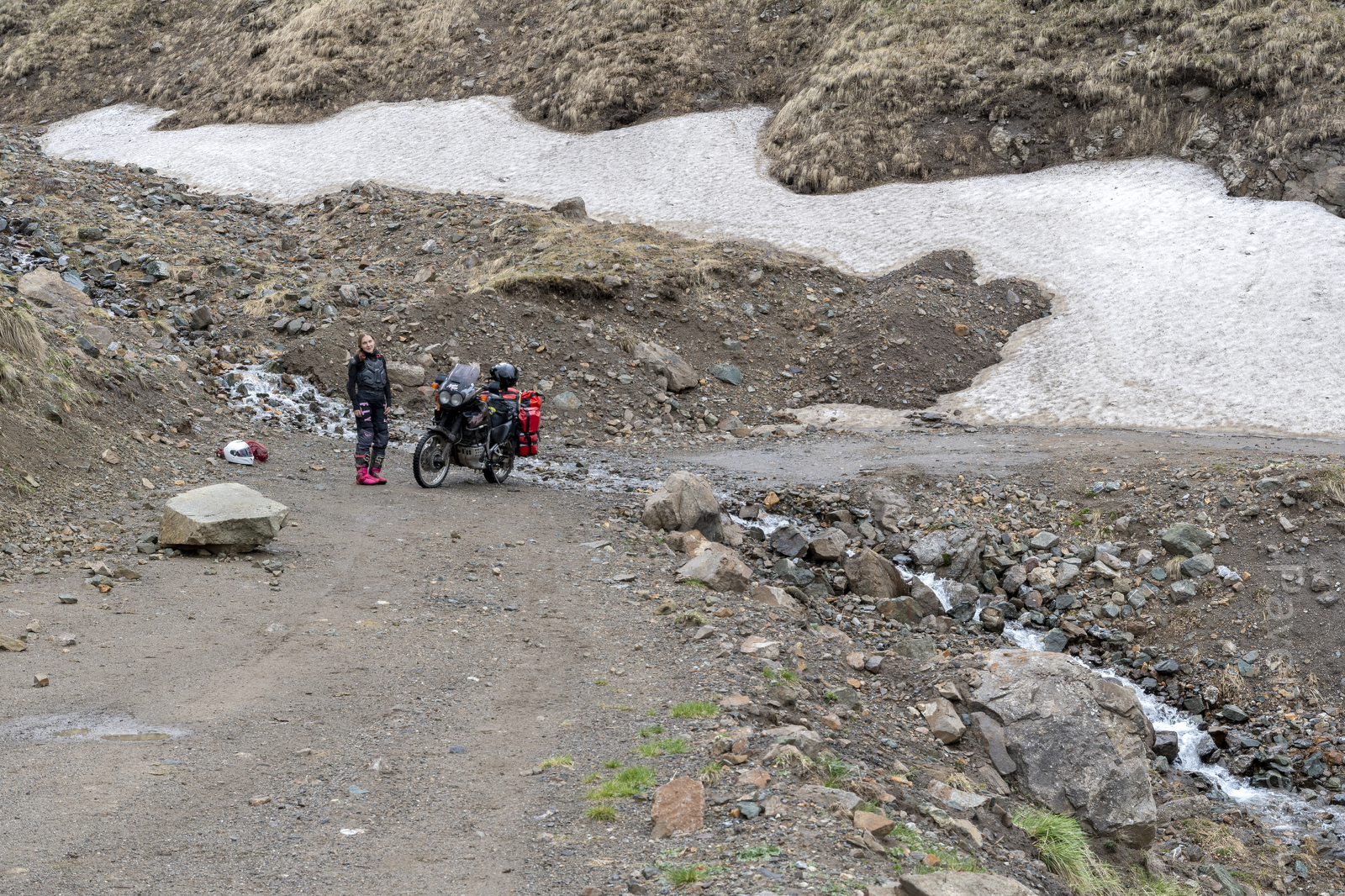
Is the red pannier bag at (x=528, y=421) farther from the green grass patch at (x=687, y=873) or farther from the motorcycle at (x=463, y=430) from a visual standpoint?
the green grass patch at (x=687, y=873)

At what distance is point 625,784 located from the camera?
20.4 ft

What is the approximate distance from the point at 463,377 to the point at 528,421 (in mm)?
1278

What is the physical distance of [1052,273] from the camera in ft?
87.6

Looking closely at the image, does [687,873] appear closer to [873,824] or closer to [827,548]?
[873,824]

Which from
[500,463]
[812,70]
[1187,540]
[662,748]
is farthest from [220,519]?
[812,70]

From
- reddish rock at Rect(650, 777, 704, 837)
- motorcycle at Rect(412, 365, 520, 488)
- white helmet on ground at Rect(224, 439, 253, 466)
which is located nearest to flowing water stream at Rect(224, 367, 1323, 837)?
motorcycle at Rect(412, 365, 520, 488)

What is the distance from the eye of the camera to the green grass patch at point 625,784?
20.0 ft

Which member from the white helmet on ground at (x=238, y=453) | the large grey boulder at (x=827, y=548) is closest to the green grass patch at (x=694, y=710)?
the large grey boulder at (x=827, y=548)

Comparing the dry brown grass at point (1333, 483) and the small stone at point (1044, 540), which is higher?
the dry brown grass at point (1333, 483)

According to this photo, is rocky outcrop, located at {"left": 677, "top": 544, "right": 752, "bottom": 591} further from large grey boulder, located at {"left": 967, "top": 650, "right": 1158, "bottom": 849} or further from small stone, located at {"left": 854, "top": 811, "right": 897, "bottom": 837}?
small stone, located at {"left": 854, "top": 811, "right": 897, "bottom": 837}

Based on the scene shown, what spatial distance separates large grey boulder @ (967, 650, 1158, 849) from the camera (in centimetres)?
848

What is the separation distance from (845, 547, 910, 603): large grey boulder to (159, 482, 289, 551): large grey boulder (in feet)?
23.4

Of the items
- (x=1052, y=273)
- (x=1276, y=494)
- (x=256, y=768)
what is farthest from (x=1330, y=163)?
(x=256, y=768)

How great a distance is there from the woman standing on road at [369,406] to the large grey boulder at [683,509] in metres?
4.27
